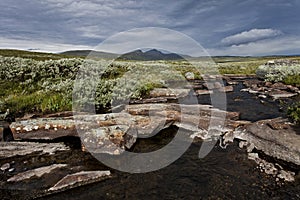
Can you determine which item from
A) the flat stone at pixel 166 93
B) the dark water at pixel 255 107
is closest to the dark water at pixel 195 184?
the dark water at pixel 255 107

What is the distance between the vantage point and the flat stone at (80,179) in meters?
9.91

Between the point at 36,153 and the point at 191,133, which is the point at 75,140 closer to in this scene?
the point at 36,153

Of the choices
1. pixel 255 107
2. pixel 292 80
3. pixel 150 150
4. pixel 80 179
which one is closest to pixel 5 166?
pixel 80 179

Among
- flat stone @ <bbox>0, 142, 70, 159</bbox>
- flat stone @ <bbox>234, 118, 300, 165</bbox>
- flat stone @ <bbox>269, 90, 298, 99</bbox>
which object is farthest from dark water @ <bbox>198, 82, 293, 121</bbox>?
flat stone @ <bbox>0, 142, 70, 159</bbox>

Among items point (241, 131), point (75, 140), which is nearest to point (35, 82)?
point (75, 140)

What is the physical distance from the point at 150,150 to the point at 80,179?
4475mm

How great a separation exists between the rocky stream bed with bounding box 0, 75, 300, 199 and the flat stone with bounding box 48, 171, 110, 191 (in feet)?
0.12

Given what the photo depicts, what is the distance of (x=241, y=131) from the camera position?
595 inches

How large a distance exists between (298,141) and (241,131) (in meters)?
3.38

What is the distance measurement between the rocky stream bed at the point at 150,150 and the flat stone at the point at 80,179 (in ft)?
0.12

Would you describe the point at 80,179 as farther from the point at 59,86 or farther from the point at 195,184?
the point at 59,86

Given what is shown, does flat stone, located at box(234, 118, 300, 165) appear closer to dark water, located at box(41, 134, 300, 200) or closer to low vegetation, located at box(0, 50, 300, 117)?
dark water, located at box(41, 134, 300, 200)

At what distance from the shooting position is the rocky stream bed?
9820 mm

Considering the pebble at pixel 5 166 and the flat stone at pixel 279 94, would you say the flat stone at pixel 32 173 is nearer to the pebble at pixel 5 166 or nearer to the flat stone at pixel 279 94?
the pebble at pixel 5 166
